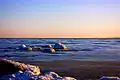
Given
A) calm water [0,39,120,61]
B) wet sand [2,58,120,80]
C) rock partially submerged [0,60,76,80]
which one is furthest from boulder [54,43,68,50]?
rock partially submerged [0,60,76,80]

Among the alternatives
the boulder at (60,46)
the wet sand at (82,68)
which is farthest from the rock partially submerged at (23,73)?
the boulder at (60,46)

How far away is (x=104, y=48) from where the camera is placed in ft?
12.6

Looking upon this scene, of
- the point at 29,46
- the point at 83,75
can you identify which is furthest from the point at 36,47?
the point at 83,75

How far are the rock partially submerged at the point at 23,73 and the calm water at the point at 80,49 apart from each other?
127 millimetres

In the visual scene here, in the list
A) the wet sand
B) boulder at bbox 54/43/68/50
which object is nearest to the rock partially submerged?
the wet sand

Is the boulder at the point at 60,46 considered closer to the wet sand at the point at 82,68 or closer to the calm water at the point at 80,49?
the calm water at the point at 80,49

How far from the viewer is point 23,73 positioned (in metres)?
3.62

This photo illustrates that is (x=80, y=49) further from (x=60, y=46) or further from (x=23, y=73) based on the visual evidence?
(x=23, y=73)

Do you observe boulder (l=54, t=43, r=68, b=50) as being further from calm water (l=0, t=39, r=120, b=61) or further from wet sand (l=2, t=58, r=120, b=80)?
wet sand (l=2, t=58, r=120, b=80)

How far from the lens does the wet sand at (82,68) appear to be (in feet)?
12.2

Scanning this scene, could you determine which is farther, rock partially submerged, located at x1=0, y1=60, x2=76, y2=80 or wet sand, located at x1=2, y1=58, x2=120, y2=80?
wet sand, located at x1=2, y1=58, x2=120, y2=80

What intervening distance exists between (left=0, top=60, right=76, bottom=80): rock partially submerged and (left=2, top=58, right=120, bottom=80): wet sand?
93 mm

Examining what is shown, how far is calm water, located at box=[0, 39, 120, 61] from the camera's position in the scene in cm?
367

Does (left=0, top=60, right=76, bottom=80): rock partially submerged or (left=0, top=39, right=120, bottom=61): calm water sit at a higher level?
(left=0, top=39, right=120, bottom=61): calm water
